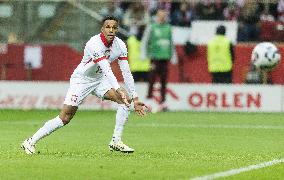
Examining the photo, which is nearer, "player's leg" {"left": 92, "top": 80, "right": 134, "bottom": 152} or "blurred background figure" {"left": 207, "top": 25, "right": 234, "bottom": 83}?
"player's leg" {"left": 92, "top": 80, "right": 134, "bottom": 152}

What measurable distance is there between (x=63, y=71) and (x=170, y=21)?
3.72 meters

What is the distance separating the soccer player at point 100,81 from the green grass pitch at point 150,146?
13.1 inches

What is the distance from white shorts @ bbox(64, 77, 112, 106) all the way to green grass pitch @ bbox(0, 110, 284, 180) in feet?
2.41

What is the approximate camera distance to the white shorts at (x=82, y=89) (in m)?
14.2

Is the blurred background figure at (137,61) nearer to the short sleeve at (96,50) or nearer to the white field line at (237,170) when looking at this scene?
the short sleeve at (96,50)

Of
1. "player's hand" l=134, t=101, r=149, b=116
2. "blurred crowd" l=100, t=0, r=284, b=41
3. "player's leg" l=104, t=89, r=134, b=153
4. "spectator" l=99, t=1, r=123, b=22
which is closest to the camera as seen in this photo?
"player's hand" l=134, t=101, r=149, b=116

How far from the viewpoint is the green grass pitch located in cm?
1180

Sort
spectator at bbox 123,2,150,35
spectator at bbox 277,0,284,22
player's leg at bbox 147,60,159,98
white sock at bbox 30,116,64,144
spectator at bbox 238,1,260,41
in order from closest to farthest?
white sock at bbox 30,116,64,144 → player's leg at bbox 147,60,159,98 → spectator at bbox 238,1,260,41 → spectator at bbox 277,0,284,22 → spectator at bbox 123,2,150,35

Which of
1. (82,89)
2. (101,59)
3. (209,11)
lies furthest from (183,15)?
(101,59)

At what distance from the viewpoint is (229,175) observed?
1142cm

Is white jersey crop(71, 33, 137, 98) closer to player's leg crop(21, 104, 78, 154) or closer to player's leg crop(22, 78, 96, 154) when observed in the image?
player's leg crop(22, 78, 96, 154)

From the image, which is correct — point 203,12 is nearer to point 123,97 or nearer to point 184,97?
point 184,97

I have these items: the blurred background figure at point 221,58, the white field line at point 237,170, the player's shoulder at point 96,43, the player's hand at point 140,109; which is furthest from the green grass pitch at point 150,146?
the blurred background figure at point 221,58

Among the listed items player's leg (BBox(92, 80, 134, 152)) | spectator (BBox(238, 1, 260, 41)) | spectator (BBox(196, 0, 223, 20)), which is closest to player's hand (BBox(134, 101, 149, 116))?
player's leg (BBox(92, 80, 134, 152))
